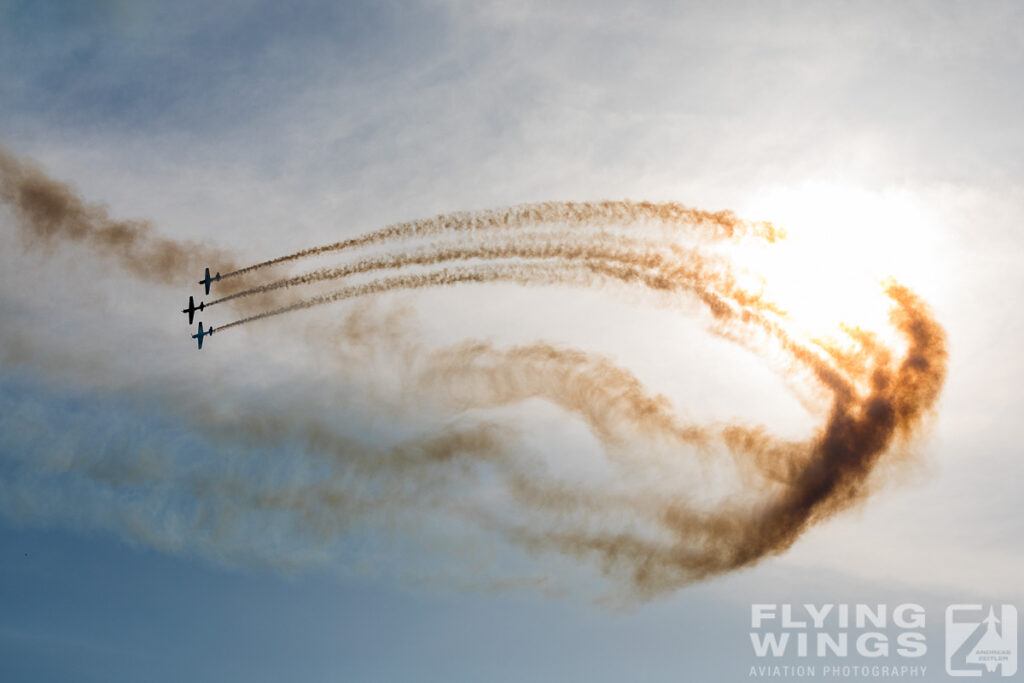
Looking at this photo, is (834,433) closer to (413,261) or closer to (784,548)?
(784,548)

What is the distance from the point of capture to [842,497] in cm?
6681

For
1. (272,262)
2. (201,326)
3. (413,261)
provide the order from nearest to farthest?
(413,261) → (272,262) → (201,326)

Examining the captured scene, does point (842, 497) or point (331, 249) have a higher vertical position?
point (331, 249)

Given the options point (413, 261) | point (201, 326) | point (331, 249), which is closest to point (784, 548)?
point (413, 261)

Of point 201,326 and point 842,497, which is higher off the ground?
point 201,326

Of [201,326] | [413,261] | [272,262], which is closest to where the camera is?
→ [413,261]

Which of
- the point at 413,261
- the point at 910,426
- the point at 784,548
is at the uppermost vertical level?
the point at 413,261

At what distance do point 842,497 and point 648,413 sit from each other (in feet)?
46.3

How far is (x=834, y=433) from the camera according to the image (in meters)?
66.9

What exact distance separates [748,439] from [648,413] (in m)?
7.08

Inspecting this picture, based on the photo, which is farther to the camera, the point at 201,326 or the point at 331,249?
the point at 201,326

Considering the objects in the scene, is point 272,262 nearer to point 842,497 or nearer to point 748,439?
point 748,439

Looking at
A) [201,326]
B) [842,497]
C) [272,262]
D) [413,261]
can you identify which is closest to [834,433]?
[842,497]

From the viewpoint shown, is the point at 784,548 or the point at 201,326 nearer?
the point at 784,548
